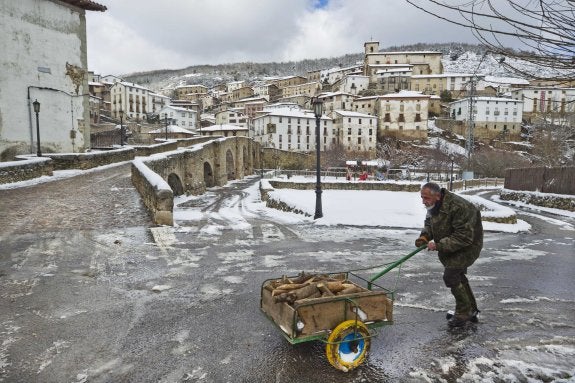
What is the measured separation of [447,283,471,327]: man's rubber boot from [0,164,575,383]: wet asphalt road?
5.0 inches

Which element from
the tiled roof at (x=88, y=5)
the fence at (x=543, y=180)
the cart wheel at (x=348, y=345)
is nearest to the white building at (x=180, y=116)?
the tiled roof at (x=88, y=5)

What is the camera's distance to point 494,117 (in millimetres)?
91750

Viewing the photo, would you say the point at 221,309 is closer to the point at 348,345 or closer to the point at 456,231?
the point at 348,345

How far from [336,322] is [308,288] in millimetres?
453

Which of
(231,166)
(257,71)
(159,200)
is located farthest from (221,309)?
(257,71)

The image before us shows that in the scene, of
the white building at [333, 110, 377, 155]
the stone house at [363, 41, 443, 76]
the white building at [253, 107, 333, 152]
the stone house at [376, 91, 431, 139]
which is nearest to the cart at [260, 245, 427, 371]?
the white building at [253, 107, 333, 152]

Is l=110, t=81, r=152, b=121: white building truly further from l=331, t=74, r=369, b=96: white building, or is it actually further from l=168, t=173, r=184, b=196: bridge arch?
l=168, t=173, r=184, b=196: bridge arch

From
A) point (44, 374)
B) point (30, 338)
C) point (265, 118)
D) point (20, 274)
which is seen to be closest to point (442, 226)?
point (44, 374)

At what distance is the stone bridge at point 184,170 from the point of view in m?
11.4

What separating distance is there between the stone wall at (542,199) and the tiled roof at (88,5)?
32.6 m

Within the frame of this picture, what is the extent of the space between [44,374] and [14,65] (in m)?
25.1

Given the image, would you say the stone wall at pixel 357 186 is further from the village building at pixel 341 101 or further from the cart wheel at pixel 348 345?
the village building at pixel 341 101

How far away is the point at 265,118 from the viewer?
263 ft

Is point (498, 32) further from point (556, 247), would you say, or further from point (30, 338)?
point (556, 247)
